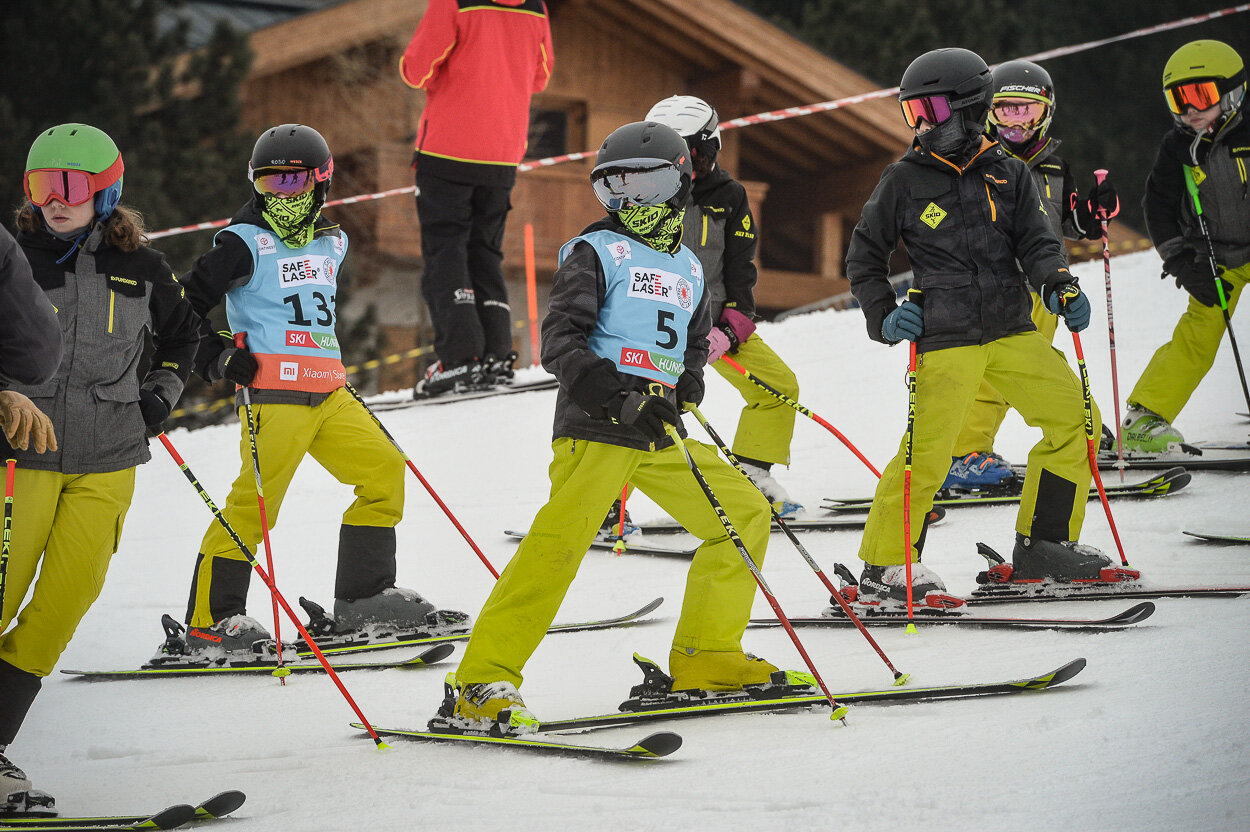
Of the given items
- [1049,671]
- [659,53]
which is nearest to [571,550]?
[1049,671]

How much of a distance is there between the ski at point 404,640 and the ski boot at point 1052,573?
130cm

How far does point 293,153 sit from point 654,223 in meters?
1.75

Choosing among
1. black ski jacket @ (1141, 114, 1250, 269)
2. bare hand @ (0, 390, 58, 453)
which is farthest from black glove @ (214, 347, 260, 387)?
black ski jacket @ (1141, 114, 1250, 269)

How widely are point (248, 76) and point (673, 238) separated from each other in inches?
428

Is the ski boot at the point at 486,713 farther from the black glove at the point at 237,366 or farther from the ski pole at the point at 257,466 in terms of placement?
the black glove at the point at 237,366

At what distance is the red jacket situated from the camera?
8.26 m

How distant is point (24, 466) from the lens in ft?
12.5

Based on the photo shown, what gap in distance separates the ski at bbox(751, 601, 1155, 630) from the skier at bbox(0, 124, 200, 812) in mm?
2360

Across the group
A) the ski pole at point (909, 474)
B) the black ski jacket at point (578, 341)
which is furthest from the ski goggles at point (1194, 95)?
the black ski jacket at point (578, 341)

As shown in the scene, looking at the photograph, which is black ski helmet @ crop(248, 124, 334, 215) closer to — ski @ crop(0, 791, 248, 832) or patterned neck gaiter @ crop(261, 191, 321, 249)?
patterned neck gaiter @ crop(261, 191, 321, 249)

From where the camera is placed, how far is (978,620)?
4.63 m

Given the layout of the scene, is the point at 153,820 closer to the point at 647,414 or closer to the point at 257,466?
the point at 647,414

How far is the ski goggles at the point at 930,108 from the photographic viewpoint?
4895 mm

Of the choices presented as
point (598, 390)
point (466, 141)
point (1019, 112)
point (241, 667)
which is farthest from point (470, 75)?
point (598, 390)
